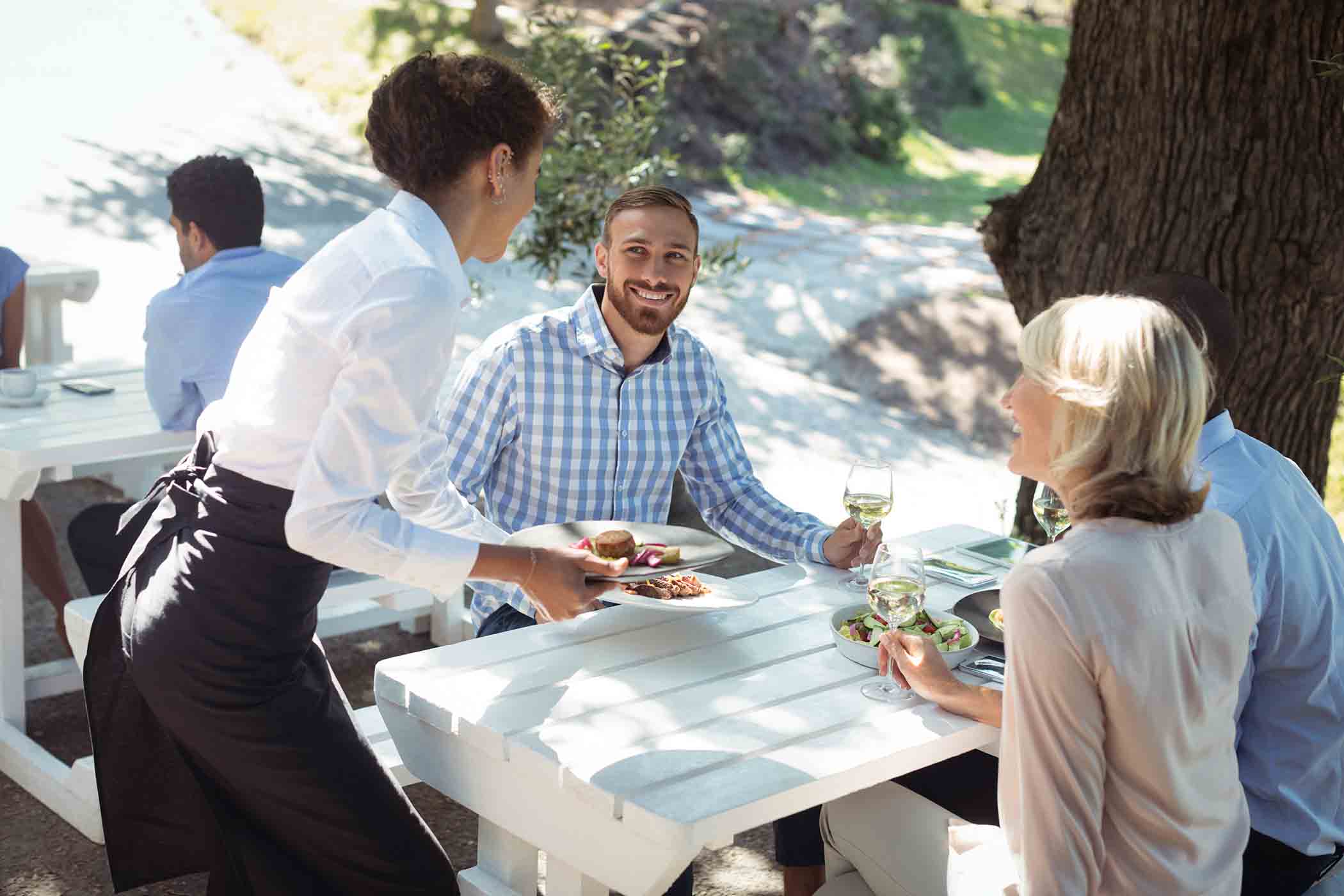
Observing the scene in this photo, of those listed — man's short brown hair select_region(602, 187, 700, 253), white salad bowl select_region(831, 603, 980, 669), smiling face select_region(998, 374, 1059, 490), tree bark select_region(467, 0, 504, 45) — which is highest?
tree bark select_region(467, 0, 504, 45)

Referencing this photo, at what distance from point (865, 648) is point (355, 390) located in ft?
3.56

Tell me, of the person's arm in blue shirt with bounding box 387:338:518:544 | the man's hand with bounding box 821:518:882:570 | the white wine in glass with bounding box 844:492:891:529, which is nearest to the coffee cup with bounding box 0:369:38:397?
the person's arm in blue shirt with bounding box 387:338:518:544

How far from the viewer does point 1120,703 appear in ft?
6.59

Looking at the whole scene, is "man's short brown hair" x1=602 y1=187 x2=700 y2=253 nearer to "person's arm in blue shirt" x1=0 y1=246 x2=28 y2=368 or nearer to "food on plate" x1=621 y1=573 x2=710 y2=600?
"food on plate" x1=621 y1=573 x2=710 y2=600

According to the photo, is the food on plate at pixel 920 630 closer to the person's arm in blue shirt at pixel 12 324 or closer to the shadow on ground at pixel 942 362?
the person's arm in blue shirt at pixel 12 324

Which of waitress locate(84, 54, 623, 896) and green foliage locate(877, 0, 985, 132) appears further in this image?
green foliage locate(877, 0, 985, 132)

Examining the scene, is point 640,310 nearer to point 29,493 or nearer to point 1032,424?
point 1032,424

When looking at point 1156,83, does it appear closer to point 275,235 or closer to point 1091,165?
point 1091,165

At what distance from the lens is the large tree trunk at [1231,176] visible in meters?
4.32

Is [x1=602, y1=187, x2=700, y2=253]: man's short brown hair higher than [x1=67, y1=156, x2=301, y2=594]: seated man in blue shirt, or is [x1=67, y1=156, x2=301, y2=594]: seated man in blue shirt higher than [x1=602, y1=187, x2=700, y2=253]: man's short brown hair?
[x1=602, y1=187, x2=700, y2=253]: man's short brown hair

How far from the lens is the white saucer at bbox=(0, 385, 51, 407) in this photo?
4.46 metres

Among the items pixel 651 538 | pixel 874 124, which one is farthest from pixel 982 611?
pixel 874 124

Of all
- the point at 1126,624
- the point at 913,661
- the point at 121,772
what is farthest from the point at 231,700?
the point at 1126,624

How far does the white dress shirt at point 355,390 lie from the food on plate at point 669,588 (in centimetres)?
54
